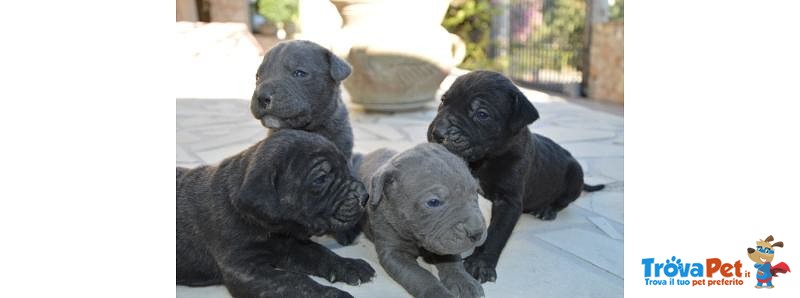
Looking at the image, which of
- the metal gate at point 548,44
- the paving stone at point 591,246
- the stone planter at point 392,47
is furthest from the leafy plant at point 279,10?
the paving stone at point 591,246

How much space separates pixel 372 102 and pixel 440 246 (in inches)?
264

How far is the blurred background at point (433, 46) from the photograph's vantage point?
9.16 meters

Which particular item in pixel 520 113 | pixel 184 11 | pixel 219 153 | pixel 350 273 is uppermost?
pixel 184 11

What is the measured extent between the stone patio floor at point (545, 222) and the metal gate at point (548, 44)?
14.4 feet

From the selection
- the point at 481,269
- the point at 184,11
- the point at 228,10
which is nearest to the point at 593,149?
the point at 481,269

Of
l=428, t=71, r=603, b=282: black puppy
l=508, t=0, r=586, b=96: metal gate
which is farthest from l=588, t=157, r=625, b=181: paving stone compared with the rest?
l=508, t=0, r=586, b=96: metal gate

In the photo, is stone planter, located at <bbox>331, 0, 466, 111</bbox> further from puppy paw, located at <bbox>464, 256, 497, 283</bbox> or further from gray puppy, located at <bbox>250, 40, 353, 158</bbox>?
puppy paw, located at <bbox>464, 256, 497, 283</bbox>

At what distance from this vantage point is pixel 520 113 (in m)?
3.84

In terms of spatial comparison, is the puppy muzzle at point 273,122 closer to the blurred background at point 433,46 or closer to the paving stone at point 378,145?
the paving stone at point 378,145
